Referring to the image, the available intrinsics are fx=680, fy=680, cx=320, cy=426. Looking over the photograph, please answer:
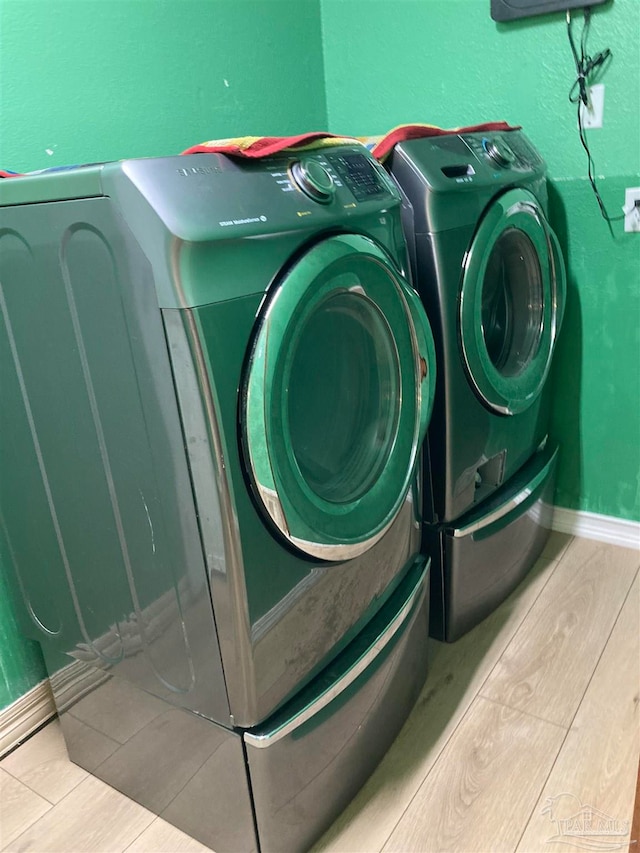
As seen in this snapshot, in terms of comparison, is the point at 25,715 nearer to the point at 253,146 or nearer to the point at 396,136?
the point at 253,146

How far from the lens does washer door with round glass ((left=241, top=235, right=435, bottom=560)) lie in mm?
848

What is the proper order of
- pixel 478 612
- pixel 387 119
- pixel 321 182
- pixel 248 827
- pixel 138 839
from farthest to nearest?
1. pixel 387 119
2. pixel 478 612
3. pixel 138 839
4. pixel 248 827
5. pixel 321 182

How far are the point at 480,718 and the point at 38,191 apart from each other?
122 cm

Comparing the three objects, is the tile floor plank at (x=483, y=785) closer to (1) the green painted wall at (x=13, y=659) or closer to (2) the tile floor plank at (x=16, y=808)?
(2) the tile floor plank at (x=16, y=808)

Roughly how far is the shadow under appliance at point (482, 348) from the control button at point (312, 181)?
342 millimetres

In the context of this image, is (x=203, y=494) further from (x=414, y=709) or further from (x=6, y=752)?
(x=6, y=752)

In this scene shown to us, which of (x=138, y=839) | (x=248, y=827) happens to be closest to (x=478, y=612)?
(x=248, y=827)

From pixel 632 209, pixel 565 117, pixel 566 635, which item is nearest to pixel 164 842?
pixel 566 635

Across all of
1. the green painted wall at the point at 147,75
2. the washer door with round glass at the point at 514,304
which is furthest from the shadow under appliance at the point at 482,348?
the green painted wall at the point at 147,75

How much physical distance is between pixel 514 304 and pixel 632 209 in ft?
1.20

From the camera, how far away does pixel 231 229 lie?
2.60 ft

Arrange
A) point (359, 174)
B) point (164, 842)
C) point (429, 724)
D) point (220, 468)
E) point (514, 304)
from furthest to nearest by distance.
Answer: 1. point (514, 304)
2. point (429, 724)
3. point (164, 842)
4. point (359, 174)
5. point (220, 468)

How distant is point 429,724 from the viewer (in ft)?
4.45

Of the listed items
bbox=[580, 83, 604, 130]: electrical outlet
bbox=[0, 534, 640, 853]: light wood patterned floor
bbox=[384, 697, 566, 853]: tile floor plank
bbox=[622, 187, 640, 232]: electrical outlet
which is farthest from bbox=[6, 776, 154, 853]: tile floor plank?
bbox=[580, 83, 604, 130]: electrical outlet
